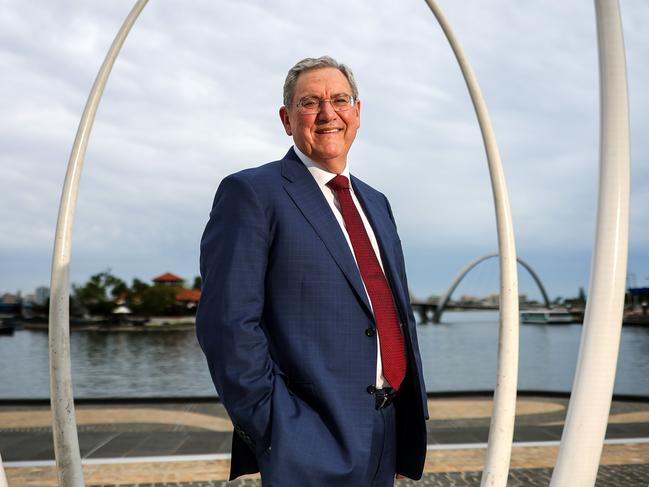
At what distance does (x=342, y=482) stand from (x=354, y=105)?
1.12 metres

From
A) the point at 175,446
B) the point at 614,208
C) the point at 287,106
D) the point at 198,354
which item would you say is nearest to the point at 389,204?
the point at 287,106

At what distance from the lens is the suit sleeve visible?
1.88 m

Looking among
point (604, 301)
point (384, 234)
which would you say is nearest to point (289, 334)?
point (384, 234)

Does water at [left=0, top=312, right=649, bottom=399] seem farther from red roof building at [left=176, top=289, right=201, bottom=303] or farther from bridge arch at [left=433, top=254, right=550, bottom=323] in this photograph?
red roof building at [left=176, top=289, right=201, bottom=303]

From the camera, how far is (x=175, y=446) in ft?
24.9

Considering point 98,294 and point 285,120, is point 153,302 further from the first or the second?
point 285,120

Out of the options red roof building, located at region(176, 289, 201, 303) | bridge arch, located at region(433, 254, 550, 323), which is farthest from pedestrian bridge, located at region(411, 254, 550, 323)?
red roof building, located at region(176, 289, 201, 303)

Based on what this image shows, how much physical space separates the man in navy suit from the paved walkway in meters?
4.02

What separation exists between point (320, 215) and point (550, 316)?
93.3 metres

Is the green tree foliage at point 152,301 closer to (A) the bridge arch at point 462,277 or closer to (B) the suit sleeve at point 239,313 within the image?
(A) the bridge arch at point 462,277

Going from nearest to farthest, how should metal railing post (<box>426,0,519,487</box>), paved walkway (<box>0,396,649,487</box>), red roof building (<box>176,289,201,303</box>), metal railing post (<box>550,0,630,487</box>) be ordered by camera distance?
metal railing post (<box>550,0,630,487</box>) < metal railing post (<box>426,0,519,487</box>) < paved walkway (<box>0,396,649,487</box>) < red roof building (<box>176,289,201,303</box>)

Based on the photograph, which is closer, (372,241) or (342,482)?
(342,482)

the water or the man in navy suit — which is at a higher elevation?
the man in navy suit

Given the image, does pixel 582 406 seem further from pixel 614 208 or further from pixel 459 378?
pixel 459 378
